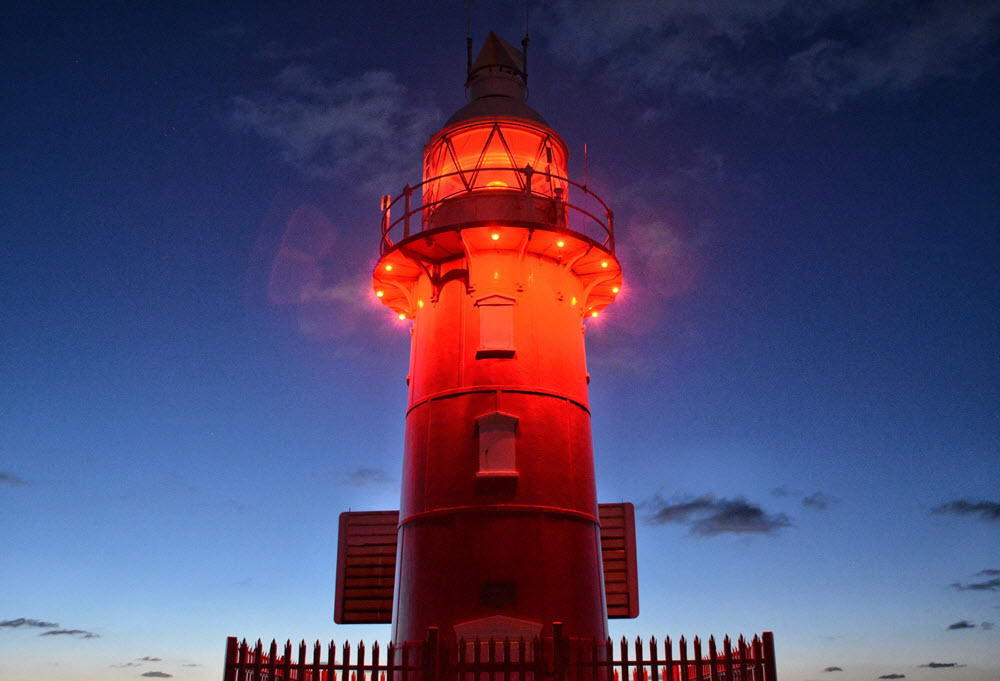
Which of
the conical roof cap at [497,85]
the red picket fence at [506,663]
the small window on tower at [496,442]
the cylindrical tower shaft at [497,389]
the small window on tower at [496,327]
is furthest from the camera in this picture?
the conical roof cap at [497,85]

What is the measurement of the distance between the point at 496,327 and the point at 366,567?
9.07m

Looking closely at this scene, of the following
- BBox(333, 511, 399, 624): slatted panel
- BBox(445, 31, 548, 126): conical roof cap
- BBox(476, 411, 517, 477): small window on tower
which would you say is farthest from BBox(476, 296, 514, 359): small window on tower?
BBox(333, 511, 399, 624): slatted panel

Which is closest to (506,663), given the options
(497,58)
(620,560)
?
(620,560)

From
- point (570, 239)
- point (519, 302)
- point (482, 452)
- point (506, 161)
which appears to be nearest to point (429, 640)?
point (482, 452)

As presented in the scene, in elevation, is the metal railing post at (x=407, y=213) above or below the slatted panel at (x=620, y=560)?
above

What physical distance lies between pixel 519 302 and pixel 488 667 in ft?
26.7

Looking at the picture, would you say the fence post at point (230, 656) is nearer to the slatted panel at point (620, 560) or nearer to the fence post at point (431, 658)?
the fence post at point (431, 658)

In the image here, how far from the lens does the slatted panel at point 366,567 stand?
22.2 m

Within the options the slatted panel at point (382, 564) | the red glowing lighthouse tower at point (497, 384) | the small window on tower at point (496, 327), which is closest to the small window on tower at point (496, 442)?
the red glowing lighthouse tower at point (497, 384)

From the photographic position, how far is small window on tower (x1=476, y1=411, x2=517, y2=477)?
16.1m

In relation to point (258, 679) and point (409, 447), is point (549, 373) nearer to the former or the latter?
point (409, 447)

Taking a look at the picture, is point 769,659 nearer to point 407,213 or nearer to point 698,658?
point 698,658

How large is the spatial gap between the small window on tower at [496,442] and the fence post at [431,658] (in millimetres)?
4702

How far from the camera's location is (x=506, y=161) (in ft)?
64.1
